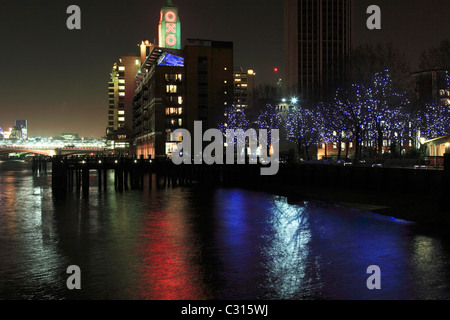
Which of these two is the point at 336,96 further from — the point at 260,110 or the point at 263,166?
the point at 260,110

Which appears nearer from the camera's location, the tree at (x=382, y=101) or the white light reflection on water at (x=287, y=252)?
the white light reflection on water at (x=287, y=252)

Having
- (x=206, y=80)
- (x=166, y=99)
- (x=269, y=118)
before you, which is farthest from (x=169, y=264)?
(x=206, y=80)

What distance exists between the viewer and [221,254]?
1836 centimetres

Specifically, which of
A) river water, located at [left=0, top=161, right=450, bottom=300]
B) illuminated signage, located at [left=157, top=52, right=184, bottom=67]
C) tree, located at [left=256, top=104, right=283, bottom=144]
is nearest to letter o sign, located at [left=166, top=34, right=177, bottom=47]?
illuminated signage, located at [left=157, top=52, right=184, bottom=67]

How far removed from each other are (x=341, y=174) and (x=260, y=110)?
56.6m

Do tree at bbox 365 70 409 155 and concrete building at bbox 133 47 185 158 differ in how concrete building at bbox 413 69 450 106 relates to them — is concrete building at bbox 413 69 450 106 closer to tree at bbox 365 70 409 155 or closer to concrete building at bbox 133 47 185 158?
tree at bbox 365 70 409 155

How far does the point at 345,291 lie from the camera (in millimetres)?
13102

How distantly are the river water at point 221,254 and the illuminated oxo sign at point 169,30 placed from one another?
418 feet

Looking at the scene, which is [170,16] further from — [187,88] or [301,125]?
[301,125]

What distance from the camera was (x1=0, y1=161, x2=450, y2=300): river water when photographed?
13281 millimetres

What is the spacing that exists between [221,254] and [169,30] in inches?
5693

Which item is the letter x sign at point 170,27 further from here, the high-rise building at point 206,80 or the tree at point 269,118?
the tree at point 269,118

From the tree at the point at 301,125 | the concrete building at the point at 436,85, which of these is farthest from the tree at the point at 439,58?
the tree at the point at 301,125

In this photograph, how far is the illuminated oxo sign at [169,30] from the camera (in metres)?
154
